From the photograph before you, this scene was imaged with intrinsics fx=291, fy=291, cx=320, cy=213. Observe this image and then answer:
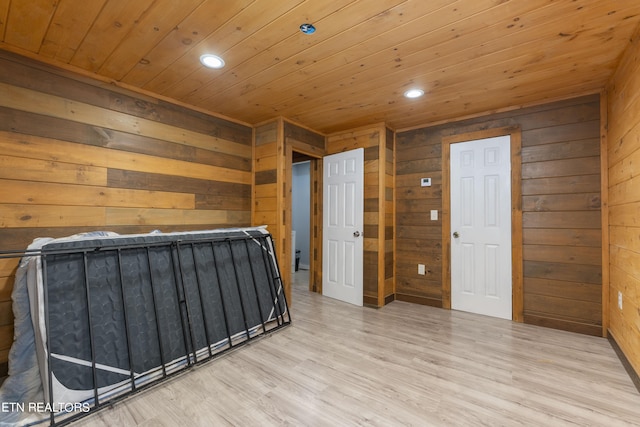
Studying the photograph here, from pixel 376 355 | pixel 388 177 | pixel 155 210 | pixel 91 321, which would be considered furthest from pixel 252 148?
pixel 376 355

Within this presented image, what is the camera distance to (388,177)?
3.74 meters

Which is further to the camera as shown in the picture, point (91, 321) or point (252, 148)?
point (252, 148)

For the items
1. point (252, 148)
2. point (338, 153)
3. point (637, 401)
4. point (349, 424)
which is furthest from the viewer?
point (338, 153)

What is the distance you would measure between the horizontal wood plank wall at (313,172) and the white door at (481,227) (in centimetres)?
173

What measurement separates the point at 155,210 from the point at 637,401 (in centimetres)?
383

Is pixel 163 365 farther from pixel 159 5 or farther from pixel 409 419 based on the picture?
pixel 159 5

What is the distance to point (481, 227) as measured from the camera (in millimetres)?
3301

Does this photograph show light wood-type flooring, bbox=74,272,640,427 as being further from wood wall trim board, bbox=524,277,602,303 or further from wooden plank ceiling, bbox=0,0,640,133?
wooden plank ceiling, bbox=0,0,640,133

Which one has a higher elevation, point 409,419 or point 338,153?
point 338,153

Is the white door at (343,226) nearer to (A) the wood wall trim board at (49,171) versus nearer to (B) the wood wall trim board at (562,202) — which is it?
(B) the wood wall trim board at (562,202)

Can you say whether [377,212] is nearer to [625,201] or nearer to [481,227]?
[481,227]

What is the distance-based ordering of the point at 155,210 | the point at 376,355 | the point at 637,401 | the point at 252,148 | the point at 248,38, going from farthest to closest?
the point at 252,148 → the point at 155,210 → the point at 376,355 → the point at 248,38 → the point at 637,401

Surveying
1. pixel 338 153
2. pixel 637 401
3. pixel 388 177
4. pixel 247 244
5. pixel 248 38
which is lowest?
pixel 637 401

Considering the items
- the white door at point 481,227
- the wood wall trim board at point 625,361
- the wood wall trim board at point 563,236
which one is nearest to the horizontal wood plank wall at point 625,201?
the wood wall trim board at point 625,361
